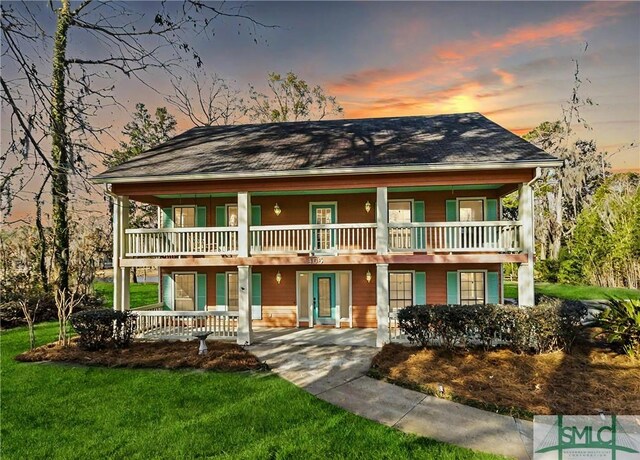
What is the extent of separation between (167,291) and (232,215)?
3916 millimetres

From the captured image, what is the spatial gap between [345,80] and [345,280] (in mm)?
9796

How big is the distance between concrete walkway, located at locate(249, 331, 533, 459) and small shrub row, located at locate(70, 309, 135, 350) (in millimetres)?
3949

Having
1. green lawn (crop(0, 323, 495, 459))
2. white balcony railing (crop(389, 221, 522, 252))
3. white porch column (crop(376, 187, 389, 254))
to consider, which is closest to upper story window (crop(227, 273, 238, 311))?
green lawn (crop(0, 323, 495, 459))

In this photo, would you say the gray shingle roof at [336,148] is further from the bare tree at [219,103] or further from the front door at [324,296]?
the bare tree at [219,103]

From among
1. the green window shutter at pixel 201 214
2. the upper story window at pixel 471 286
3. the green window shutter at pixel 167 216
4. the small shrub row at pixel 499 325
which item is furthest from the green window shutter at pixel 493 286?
the green window shutter at pixel 167 216

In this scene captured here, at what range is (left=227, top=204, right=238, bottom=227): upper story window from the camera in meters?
13.1

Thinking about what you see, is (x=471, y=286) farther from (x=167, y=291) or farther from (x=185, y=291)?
(x=167, y=291)

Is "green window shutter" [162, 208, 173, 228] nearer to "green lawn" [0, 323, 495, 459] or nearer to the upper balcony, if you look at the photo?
the upper balcony

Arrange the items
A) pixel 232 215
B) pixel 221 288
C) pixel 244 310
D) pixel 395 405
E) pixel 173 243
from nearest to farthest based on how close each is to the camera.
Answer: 1. pixel 395 405
2. pixel 244 310
3. pixel 173 243
4. pixel 221 288
5. pixel 232 215

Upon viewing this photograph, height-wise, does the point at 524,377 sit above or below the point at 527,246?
below

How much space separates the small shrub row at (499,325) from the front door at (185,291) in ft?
26.8

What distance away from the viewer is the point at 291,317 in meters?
12.7

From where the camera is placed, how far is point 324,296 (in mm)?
12750

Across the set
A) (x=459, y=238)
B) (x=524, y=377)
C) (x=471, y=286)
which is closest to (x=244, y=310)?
(x=459, y=238)
